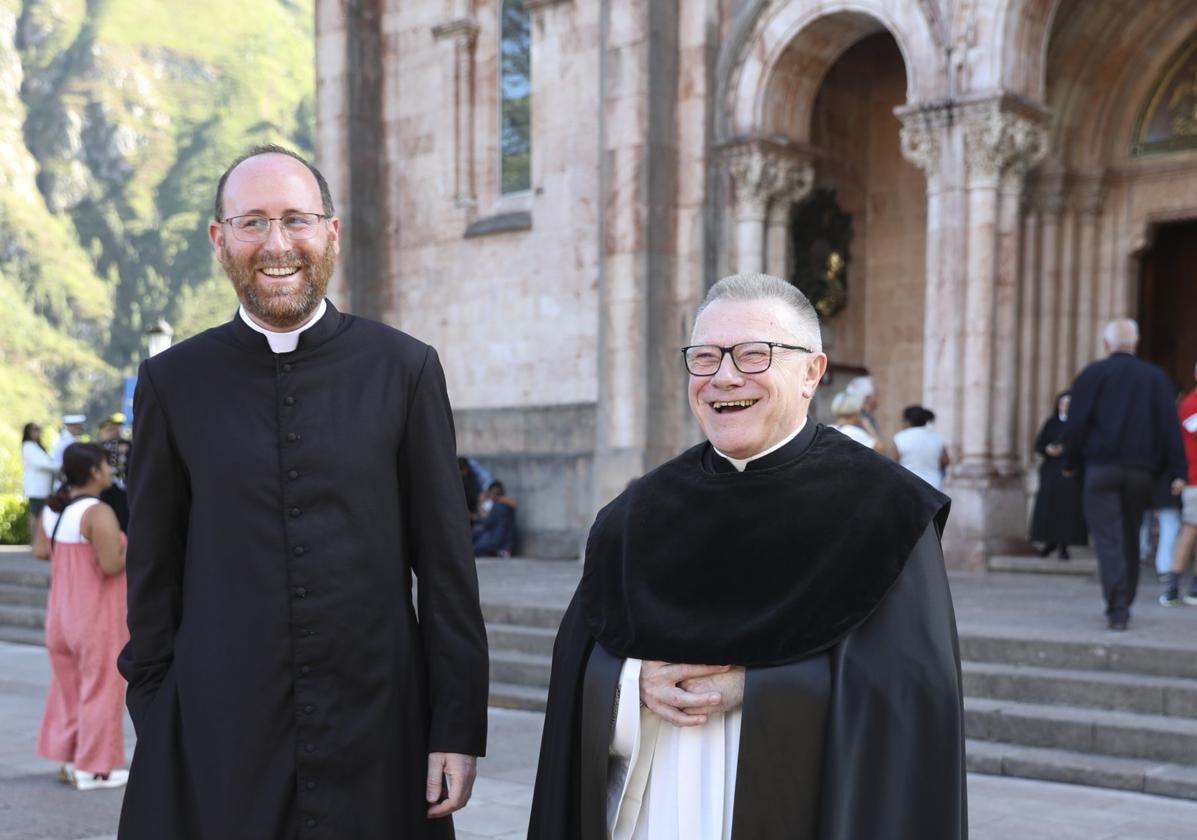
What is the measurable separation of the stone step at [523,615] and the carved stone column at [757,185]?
5467 mm

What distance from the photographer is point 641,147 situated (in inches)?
572

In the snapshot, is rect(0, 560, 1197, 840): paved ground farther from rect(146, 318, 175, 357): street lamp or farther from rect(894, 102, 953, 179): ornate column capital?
rect(146, 318, 175, 357): street lamp

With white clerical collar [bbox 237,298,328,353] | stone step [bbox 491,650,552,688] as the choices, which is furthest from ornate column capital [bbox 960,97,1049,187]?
A: white clerical collar [bbox 237,298,328,353]

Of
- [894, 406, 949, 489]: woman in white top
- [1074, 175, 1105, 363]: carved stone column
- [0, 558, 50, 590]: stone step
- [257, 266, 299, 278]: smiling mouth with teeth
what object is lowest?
[0, 558, 50, 590]: stone step

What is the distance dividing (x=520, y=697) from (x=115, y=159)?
380 feet

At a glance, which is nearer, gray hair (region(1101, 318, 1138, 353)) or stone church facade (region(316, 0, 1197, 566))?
gray hair (region(1101, 318, 1138, 353))

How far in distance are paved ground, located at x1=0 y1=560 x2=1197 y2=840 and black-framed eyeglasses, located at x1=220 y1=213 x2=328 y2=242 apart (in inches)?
135

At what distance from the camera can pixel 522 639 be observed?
9766mm

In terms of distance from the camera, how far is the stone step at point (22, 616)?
13008 millimetres

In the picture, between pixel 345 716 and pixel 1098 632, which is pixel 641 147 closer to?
pixel 1098 632

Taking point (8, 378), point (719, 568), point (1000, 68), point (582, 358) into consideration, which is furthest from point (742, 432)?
point (8, 378)

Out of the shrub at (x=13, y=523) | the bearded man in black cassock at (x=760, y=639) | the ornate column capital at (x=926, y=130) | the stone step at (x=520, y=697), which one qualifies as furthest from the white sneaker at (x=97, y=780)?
the shrub at (x=13, y=523)

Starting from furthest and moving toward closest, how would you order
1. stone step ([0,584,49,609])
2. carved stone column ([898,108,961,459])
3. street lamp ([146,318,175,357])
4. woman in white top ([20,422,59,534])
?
street lamp ([146,318,175,357]) < woman in white top ([20,422,59,534]) < stone step ([0,584,49,609]) < carved stone column ([898,108,961,459])

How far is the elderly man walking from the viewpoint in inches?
321
